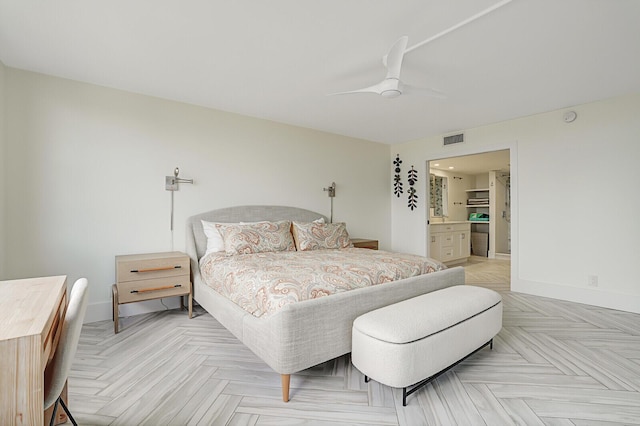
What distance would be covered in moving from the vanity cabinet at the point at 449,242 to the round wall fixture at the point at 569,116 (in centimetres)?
261

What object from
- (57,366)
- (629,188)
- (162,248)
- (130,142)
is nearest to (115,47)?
(130,142)

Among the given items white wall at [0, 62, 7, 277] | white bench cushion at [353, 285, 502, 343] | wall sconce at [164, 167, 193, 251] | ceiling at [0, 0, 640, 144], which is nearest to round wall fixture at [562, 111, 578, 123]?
ceiling at [0, 0, 640, 144]

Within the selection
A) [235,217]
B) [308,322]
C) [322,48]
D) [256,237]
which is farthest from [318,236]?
[322,48]

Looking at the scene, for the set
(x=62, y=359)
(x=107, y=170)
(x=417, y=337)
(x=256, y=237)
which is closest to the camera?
(x=62, y=359)

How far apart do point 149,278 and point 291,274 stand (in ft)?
5.06

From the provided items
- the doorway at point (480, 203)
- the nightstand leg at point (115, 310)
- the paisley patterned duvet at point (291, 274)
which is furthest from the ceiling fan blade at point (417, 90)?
the doorway at point (480, 203)

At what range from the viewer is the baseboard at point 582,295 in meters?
3.38

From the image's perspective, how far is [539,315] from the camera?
3287 millimetres

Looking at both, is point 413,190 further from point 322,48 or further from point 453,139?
point 322,48

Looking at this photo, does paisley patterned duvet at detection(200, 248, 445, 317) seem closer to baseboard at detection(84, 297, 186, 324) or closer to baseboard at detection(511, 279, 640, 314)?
baseboard at detection(84, 297, 186, 324)

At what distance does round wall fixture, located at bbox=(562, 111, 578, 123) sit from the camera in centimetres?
368

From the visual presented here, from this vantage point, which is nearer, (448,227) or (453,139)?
(453,139)

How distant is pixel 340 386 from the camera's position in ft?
6.49

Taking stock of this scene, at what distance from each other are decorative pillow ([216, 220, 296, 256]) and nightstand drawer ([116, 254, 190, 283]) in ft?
1.53
